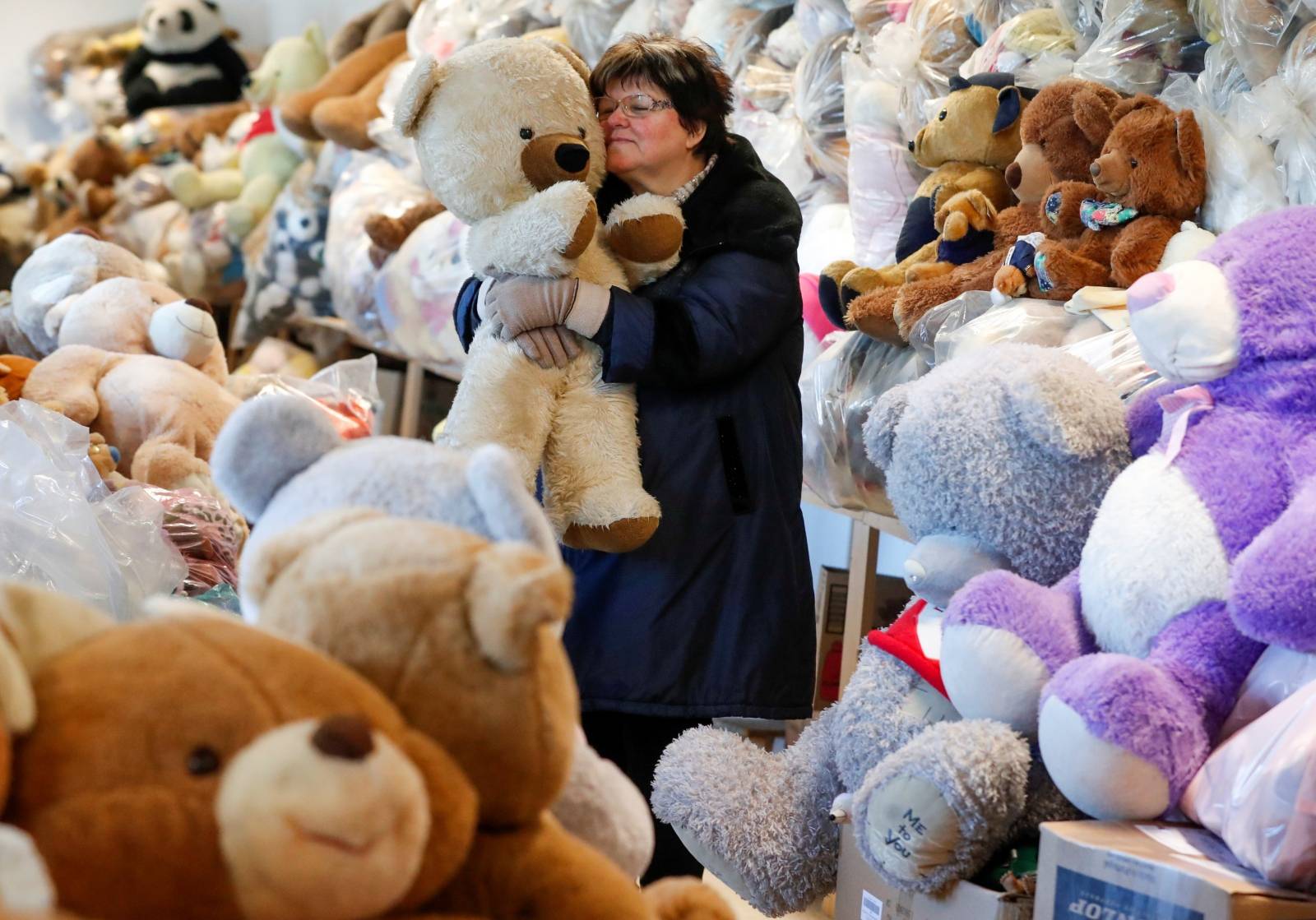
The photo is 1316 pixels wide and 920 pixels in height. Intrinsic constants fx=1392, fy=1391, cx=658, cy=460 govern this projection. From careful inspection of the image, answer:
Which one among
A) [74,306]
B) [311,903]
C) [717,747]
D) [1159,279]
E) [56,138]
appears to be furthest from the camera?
[56,138]

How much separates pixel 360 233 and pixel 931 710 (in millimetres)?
2532

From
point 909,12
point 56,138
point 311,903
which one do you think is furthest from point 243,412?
point 56,138

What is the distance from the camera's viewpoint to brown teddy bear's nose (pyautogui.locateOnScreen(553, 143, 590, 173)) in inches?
56.0

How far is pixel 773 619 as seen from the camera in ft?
4.91

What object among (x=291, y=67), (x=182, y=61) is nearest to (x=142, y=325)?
(x=291, y=67)

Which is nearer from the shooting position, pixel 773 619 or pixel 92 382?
pixel 773 619

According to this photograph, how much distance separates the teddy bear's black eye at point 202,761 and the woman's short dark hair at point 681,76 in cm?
106

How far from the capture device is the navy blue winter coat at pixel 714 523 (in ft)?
4.82

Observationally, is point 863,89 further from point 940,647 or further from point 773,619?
point 940,647

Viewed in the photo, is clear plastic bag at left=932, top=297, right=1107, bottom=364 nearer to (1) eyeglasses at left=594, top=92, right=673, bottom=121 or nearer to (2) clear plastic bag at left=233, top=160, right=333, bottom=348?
(1) eyeglasses at left=594, top=92, right=673, bottom=121

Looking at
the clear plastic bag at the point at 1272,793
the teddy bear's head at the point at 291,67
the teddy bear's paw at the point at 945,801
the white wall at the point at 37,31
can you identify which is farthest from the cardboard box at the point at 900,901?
the white wall at the point at 37,31

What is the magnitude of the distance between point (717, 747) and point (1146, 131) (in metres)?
0.79

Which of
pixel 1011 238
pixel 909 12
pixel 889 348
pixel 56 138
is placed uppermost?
pixel 909 12

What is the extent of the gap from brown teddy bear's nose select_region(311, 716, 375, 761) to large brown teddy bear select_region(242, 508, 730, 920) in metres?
0.07
